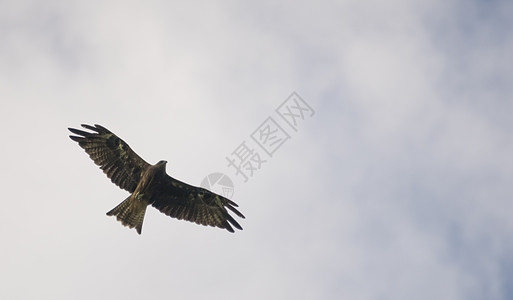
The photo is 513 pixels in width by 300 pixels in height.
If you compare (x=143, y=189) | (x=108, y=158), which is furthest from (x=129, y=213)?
(x=108, y=158)

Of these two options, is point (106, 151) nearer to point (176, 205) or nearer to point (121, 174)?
point (121, 174)

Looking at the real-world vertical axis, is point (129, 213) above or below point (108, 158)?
below

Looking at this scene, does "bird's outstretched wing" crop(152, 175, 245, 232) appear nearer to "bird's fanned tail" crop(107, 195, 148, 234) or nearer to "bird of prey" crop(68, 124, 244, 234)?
"bird of prey" crop(68, 124, 244, 234)

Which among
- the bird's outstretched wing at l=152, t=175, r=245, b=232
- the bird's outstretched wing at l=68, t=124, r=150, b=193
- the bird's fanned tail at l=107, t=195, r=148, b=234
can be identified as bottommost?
the bird's fanned tail at l=107, t=195, r=148, b=234

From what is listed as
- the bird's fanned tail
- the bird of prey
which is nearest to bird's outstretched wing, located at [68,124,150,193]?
the bird of prey

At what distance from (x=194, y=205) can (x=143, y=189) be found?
5.71 ft

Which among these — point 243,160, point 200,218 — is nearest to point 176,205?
point 200,218

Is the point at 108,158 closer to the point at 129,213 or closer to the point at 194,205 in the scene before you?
the point at 129,213

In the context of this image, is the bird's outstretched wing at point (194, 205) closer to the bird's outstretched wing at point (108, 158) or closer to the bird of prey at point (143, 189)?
the bird of prey at point (143, 189)

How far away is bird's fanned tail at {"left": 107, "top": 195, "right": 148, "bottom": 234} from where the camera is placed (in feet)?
57.3

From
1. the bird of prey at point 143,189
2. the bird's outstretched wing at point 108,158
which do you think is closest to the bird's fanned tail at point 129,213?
the bird of prey at point 143,189

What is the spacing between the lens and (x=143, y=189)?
17547 mm

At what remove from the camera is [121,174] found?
58.4ft

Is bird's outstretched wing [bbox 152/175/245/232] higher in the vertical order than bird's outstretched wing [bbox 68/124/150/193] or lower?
A: higher
